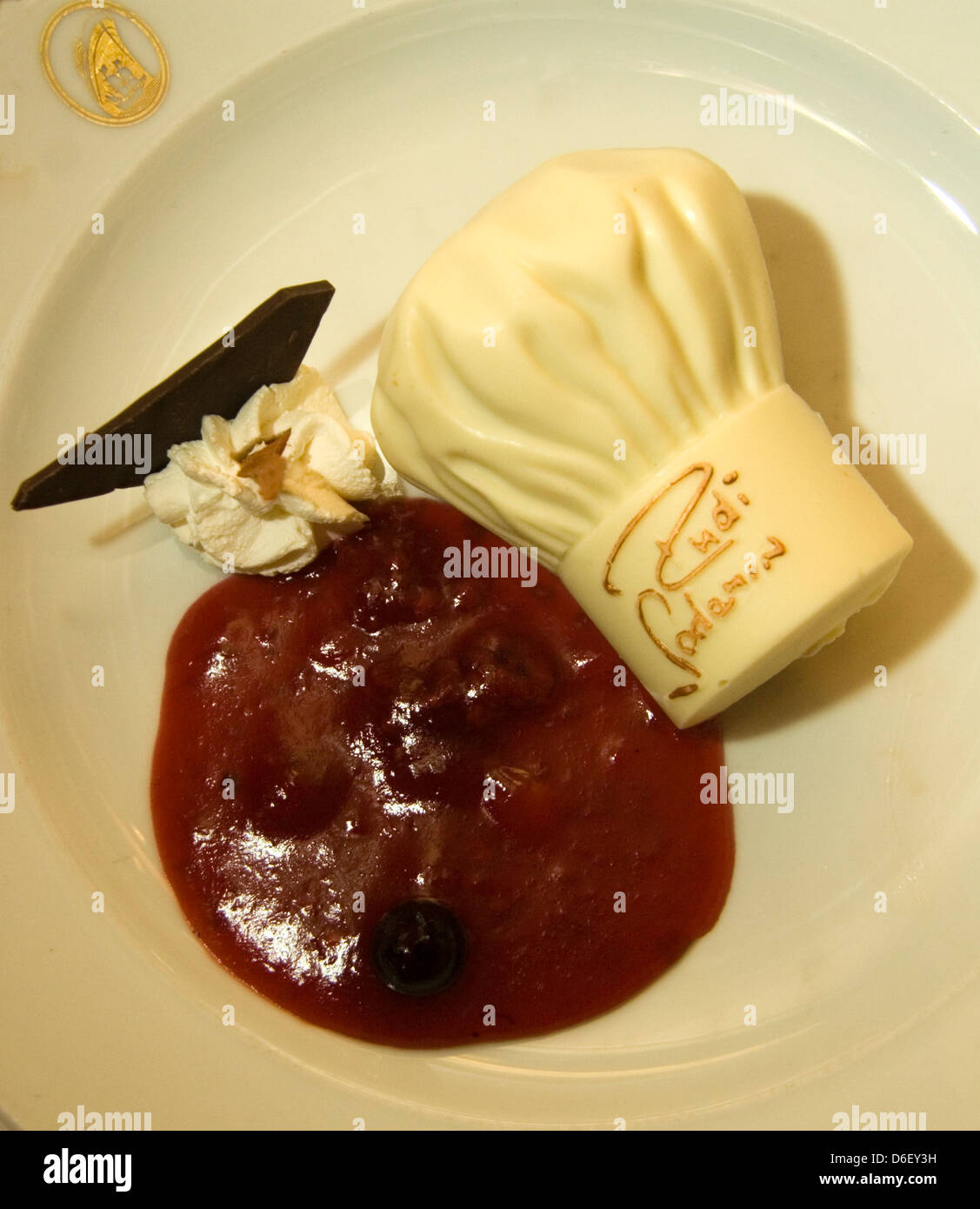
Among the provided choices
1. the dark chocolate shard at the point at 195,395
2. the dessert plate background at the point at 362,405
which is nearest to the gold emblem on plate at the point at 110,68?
the dessert plate background at the point at 362,405

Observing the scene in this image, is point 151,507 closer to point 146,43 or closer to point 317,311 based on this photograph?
point 317,311

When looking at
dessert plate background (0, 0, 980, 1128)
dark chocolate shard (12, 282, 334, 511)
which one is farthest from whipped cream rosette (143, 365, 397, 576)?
dessert plate background (0, 0, 980, 1128)

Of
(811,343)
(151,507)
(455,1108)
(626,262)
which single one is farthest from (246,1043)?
(811,343)

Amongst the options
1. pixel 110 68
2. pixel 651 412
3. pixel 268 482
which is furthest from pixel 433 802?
pixel 110 68

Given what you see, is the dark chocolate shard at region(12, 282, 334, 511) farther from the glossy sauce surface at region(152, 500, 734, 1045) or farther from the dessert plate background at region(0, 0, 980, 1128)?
the glossy sauce surface at region(152, 500, 734, 1045)

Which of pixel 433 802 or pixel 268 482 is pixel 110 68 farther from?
pixel 433 802
